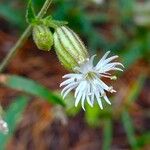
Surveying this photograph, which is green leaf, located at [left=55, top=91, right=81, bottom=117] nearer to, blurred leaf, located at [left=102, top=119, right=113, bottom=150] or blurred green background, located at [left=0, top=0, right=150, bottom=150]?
blurred green background, located at [left=0, top=0, right=150, bottom=150]

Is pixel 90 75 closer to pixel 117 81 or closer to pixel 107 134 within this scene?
pixel 107 134

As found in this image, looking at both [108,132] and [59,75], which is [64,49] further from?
[59,75]

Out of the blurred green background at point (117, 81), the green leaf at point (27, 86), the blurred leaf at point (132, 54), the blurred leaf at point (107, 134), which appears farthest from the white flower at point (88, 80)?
the blurred leaf at point (132, 54)

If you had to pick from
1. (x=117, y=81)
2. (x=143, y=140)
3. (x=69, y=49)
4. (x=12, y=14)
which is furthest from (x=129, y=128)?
(x=69, y=49)

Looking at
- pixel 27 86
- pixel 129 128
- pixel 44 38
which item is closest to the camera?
pixel 44 38

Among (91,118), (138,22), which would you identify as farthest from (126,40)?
(91,118)

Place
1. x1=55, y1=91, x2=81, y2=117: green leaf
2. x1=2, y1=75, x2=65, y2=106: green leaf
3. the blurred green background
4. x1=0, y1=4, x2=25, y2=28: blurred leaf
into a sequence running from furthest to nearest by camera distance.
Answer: x1=0, y1=4, x2=25, y2=28: blurred leaf < the blurred green background < x1=55, y1=91, x2=81, y2=117: green leaf < x1=2, y1=75, x2=65, y2=106: green leaf

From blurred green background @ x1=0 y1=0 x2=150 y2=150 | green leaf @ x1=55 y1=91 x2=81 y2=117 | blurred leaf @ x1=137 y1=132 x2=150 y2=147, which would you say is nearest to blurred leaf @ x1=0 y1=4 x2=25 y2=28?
blurred green background @ x1=0 y1=0 x2=150 y2=150
